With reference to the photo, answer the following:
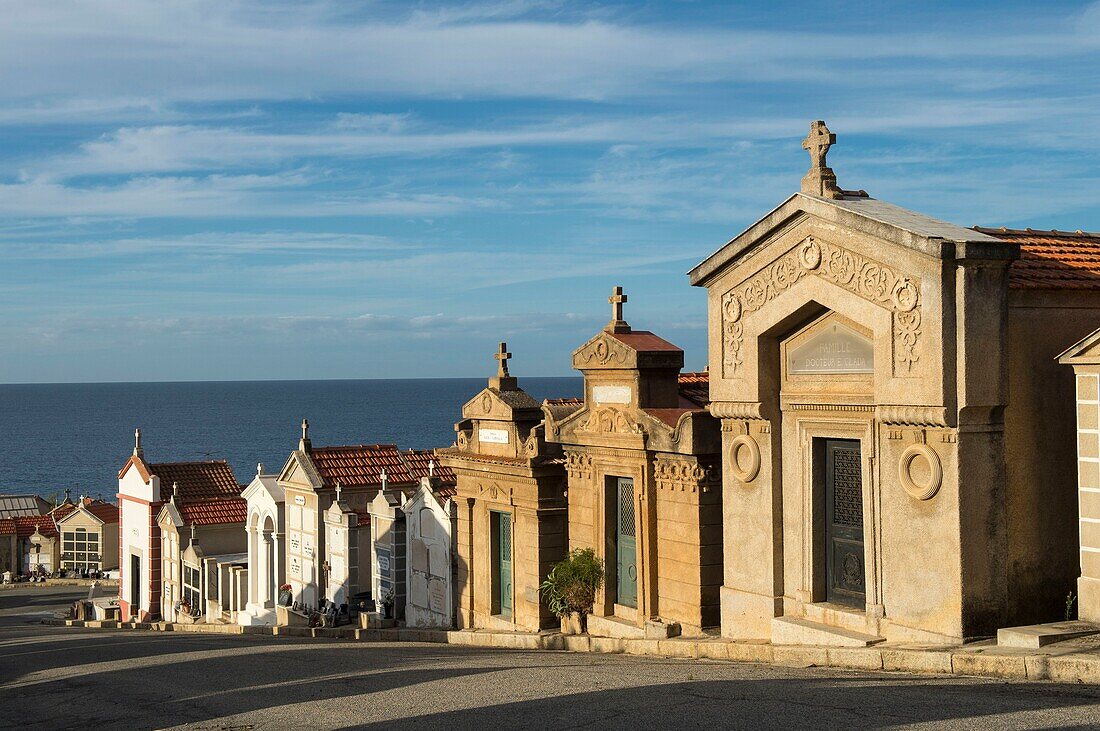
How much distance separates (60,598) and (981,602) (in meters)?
46.1

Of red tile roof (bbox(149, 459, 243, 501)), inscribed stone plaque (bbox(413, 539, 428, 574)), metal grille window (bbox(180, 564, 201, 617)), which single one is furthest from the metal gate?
red tile roof (bbox(149, 459, 243, 501))

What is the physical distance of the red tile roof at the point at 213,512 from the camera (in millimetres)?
36906

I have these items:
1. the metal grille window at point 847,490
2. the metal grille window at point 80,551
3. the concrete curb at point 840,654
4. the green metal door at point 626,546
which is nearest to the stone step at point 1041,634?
the concrete curb at point 840,654

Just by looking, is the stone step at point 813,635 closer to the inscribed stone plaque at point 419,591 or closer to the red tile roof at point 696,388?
the red tile roof at point 696,388

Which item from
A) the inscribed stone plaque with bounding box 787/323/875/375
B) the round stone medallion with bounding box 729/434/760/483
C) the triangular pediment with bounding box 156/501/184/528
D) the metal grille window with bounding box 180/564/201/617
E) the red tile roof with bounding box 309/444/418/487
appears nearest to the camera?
the inscribed stone plaque with bounding box 787/323/875/375

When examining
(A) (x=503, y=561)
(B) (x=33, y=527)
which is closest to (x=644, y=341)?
(A) (x=503, y=561)

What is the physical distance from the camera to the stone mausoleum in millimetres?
13367

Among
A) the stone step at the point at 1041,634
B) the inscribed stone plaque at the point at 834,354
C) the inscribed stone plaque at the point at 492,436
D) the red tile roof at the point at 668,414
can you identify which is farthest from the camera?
the inscribed stone plaque at the point at 492,436

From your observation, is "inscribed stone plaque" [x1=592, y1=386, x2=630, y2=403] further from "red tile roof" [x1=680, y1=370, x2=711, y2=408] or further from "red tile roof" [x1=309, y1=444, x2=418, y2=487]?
"red tile roof" [x1=309, y1=444, x2=418, y2=487]

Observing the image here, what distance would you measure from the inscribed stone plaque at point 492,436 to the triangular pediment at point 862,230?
605 centimetres

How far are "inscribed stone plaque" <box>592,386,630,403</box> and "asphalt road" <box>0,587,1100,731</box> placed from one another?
13.2ft

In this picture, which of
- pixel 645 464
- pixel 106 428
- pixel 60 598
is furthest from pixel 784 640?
pixel 106 428

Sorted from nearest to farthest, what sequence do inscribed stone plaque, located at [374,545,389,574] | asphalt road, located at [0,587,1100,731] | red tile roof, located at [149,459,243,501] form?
asphalt road, located at [0,587,1100,731] < inscribed stone plaque, located at [374,545,389,574] < red tile roof, located at [149,459,243,501]

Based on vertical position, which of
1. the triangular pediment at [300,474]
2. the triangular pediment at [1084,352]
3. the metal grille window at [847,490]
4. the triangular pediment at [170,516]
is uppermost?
the triangular pediment at [1084,352]
